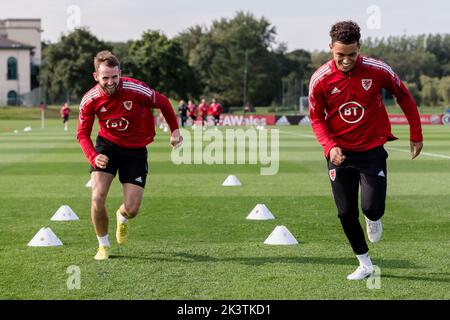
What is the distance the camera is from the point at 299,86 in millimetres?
132375

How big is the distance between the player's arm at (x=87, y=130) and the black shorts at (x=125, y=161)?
0.21 metres

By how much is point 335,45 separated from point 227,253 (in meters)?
2.84

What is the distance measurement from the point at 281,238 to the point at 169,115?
6.25 feet

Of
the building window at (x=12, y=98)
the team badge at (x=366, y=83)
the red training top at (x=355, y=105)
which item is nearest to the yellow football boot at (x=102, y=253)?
the red training top at (x=355, y=105)

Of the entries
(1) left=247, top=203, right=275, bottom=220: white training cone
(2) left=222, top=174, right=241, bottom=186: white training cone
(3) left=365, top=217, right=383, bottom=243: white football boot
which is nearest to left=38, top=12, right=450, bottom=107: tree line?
(2) left=222, top=174, right=241, bottom=186: white training cone

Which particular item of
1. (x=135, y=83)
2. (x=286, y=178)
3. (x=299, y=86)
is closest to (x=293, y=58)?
(x=299, y=86)

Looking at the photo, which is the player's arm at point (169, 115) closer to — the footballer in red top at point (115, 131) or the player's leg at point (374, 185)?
the footballer in red top at point (115, 131)

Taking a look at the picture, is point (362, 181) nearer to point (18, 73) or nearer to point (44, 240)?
point (44, 240)

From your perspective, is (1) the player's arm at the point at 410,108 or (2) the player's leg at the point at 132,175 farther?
(2) the player's leg at the point at 132,175

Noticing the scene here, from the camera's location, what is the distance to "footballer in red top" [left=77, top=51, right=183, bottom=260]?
29.5 feet

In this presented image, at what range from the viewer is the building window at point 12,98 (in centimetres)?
10775

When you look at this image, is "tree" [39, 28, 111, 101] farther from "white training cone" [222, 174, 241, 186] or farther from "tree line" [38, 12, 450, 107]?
"white training cone" [222, 174, 241, 186]

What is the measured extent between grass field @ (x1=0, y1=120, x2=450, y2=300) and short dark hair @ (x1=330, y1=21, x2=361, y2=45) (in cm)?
215

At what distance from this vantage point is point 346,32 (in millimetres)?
7434
